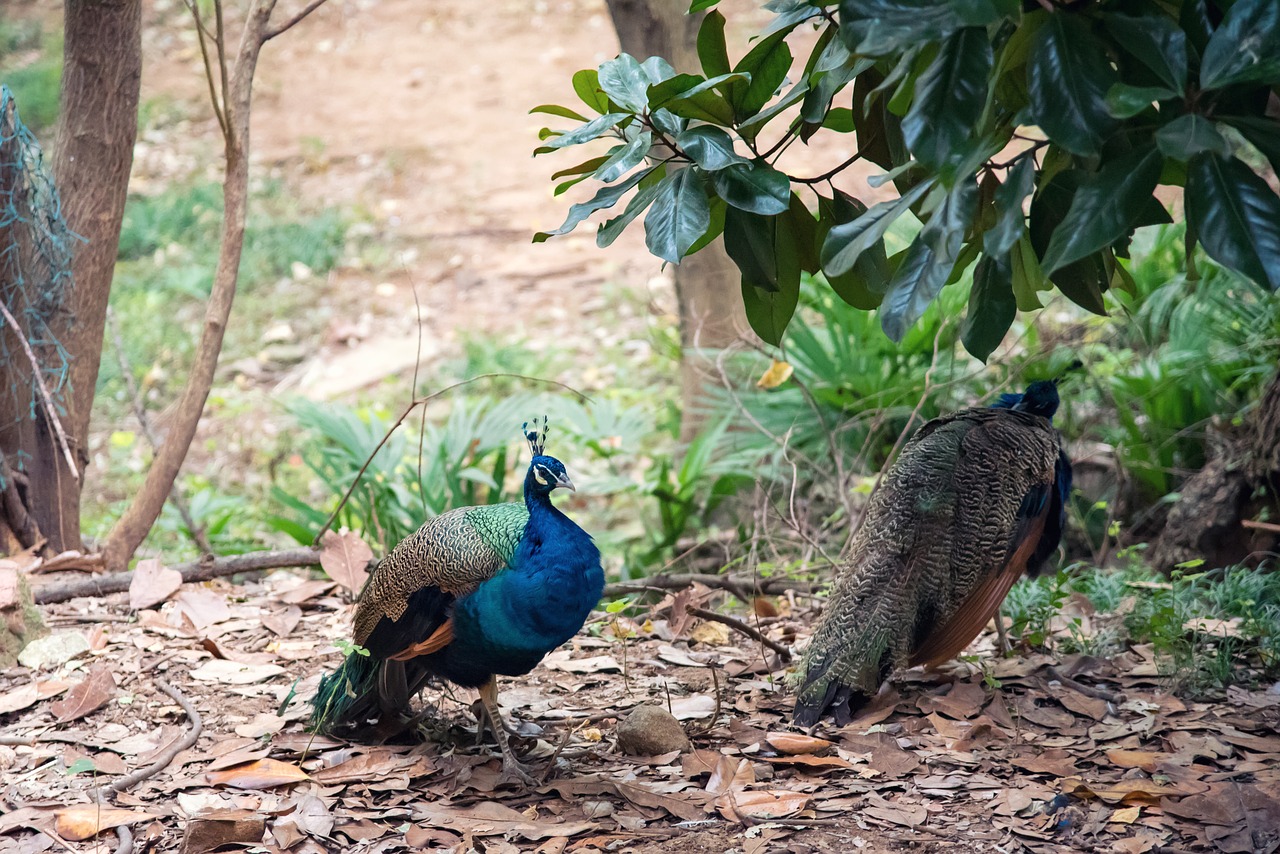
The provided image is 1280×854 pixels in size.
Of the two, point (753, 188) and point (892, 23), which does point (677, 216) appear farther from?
point (892, 23)

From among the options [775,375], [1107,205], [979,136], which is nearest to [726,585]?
[775,375]

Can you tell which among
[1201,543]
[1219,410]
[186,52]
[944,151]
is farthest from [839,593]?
[186,52]

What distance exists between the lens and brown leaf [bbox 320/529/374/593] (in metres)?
4.26

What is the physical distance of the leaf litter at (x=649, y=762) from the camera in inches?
104

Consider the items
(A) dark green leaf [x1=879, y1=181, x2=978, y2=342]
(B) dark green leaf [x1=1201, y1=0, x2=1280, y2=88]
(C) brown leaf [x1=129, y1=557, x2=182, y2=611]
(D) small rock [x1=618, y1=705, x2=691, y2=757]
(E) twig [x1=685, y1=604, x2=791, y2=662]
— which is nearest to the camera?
(B) dark green leaf [x1=1201, y1=0, x2=1280, y2=88]

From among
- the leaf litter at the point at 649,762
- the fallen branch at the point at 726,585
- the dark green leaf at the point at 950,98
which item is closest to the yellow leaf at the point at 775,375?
the fallen branch at the point at 726,585

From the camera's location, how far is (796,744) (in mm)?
3037

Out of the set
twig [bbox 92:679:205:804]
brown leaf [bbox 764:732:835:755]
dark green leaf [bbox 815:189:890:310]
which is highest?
dark green leaf [bbox 815:189:890:310]

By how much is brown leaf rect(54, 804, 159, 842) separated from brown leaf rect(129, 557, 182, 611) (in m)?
1.32

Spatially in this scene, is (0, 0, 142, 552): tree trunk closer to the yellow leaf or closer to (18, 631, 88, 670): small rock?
(18, 631, 88, 670): small rock

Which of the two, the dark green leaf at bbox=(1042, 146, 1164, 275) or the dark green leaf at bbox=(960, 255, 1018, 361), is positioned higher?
the dark green leaf at bbox=(1042, 146, 1164, 275)

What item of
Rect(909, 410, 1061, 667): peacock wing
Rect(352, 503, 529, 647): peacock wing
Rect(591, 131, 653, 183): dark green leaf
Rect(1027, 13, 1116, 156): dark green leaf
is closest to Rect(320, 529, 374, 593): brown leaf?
Rect(352, 503, 529, 647): peacock wing

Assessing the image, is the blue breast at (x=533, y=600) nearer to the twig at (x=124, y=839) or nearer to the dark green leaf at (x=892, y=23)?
the twig at (x=124, y=839)

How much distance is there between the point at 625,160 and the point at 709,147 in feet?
0.52
